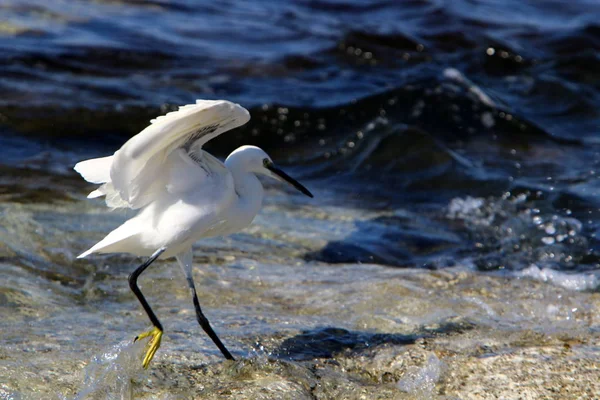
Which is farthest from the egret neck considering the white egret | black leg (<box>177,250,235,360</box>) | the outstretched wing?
black leg (<box>177,250,235,360</box>)

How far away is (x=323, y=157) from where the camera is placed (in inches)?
343

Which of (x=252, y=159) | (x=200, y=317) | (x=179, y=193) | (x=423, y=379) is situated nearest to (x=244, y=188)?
(x=252, y=159)

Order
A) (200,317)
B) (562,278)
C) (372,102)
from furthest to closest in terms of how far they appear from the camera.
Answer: (372,102) < (562,278) < (200,317)

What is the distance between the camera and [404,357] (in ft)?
13.6

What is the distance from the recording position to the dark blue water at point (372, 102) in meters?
6.88

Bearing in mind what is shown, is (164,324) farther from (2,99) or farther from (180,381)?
(2,99)

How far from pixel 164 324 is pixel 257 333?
0.53 meters

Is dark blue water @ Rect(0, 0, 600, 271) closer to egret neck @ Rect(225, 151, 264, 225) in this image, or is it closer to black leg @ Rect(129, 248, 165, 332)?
egret neck @ Rect(225, 151, 264, 225)

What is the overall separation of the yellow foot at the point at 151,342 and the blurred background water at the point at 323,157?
1.02 ft

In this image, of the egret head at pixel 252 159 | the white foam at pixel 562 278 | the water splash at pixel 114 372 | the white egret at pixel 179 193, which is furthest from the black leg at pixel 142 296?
the white foam at pixel 562 278

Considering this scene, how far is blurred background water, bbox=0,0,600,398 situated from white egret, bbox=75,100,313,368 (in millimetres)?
528

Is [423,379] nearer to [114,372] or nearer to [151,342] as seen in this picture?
[151,342]

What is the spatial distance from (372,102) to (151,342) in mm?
6329

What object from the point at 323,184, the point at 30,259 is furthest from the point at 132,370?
the point at 323,184
